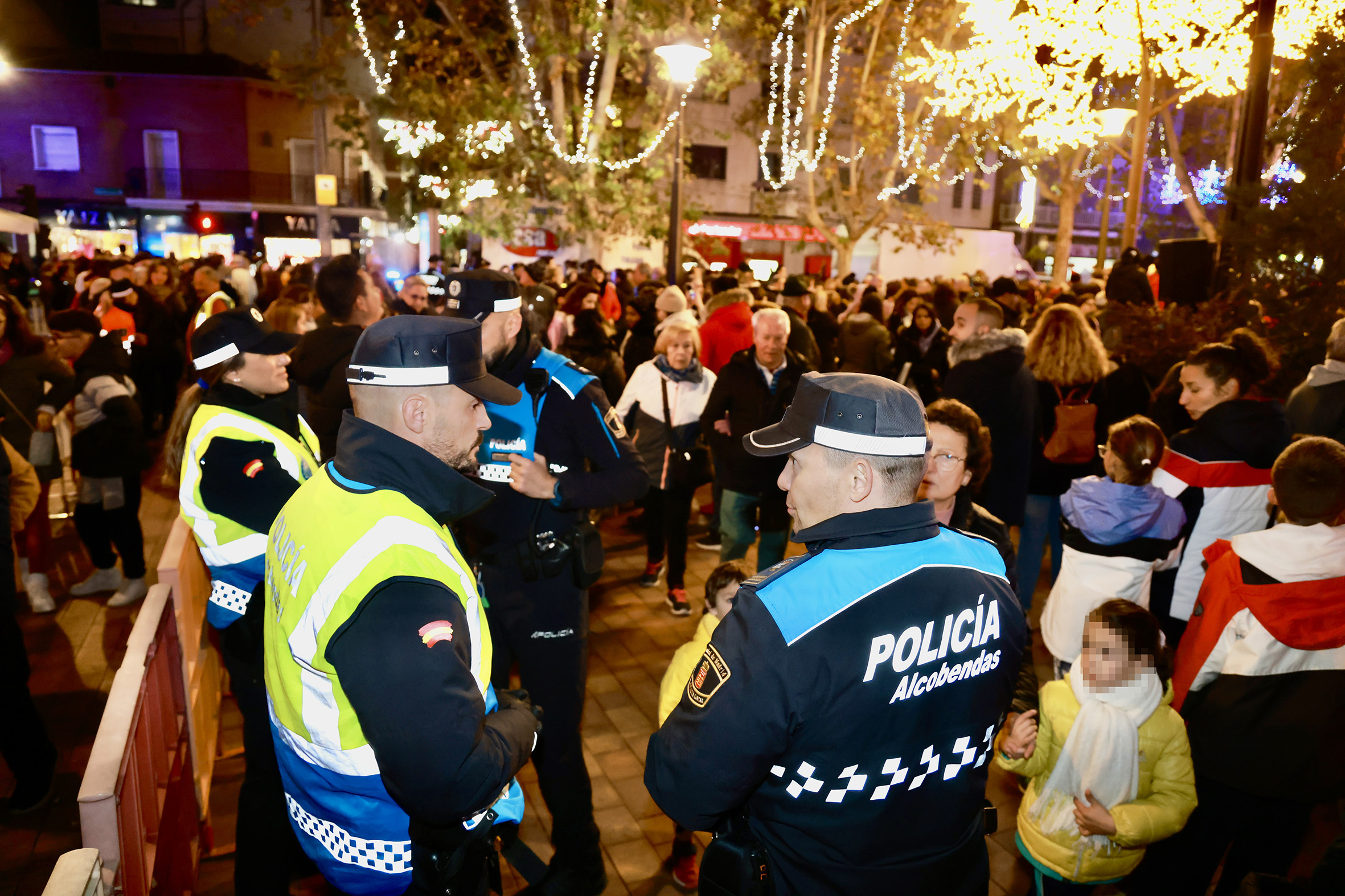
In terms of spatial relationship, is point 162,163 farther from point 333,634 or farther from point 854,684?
point 854,684

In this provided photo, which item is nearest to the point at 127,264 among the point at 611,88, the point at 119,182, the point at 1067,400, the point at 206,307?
the point at 206,307

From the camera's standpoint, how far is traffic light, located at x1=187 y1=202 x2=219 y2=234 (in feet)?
86.8

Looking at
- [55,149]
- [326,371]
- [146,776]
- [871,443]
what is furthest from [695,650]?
[55,149]

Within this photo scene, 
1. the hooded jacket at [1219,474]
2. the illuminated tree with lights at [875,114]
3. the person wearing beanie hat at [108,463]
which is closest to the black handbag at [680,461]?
the hooded jacket at [1219,474]

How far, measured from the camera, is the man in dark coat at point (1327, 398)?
460cm

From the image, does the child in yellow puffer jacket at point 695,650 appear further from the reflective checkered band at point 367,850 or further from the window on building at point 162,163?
the window on building at point 162,163

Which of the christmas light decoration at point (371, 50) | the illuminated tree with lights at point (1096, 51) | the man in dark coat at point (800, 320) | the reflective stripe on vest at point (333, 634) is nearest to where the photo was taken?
the reflective stripe on vest at point (333, 634)

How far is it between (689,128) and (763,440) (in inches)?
1206

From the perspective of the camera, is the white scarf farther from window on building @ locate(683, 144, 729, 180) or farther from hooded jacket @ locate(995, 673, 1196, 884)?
window on building @ locate(683, 144, 729, 180)

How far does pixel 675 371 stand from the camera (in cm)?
608

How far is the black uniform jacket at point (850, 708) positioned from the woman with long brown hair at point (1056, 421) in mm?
4084

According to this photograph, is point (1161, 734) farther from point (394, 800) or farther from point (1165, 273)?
point (1165, 273)

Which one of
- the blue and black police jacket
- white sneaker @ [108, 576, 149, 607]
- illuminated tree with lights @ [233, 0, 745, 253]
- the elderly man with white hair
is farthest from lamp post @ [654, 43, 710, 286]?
illuminated tree with lights @ [233, 0, 745, 253]

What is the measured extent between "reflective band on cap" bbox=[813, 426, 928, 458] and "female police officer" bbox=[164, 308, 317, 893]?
6.87ft
